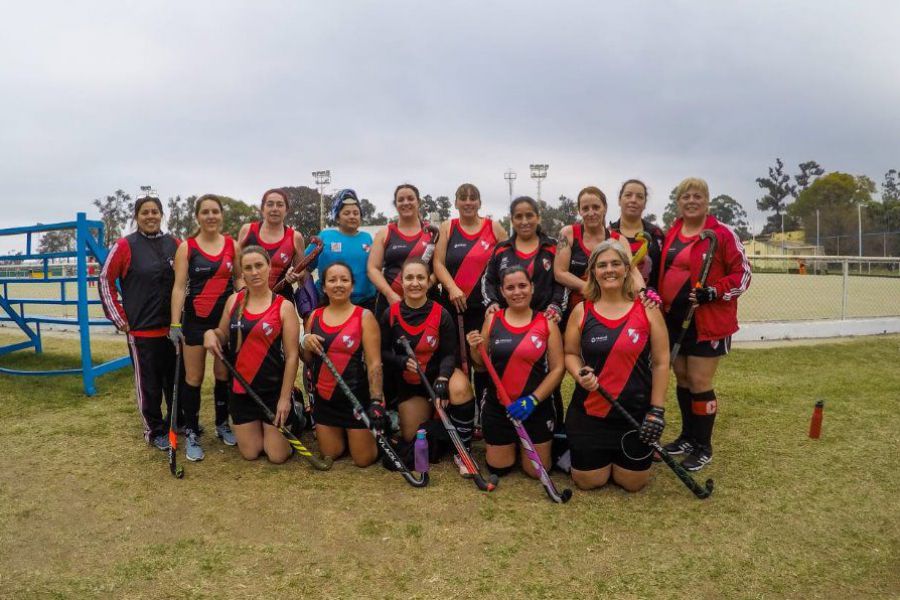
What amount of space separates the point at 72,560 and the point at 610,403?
3004 mm

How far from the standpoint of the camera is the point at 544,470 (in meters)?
3.60

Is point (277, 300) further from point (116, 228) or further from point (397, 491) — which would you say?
point (116, 228)

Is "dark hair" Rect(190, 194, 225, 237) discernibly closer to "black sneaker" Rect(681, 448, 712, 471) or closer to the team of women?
the team of women

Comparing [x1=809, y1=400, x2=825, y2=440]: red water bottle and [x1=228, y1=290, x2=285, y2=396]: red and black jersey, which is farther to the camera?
[x1=809, y1=400, x2=825, y2=440]: red water bottle

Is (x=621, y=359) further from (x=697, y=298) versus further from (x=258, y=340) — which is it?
(x=258, y=340)

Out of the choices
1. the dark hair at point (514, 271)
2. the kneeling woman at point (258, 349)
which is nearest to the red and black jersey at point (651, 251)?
the dark hair at point (514, 271)

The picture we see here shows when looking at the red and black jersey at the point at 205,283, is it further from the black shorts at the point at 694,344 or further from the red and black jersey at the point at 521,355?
the black shorts at the point at 694,344

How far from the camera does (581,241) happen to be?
4.13 m

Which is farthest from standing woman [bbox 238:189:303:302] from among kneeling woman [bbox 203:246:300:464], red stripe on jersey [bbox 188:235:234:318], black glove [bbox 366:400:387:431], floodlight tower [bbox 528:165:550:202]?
floodlight tower [bbox 528:165:550:202]

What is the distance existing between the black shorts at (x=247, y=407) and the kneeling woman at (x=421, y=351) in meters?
0.88

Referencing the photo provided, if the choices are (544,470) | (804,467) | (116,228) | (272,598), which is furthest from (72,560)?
(116,228)

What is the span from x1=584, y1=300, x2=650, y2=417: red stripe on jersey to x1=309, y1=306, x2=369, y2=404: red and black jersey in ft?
5.27

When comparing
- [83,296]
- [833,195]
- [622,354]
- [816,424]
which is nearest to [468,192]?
[622,354]

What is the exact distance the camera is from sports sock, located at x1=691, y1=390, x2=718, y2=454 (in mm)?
3994
